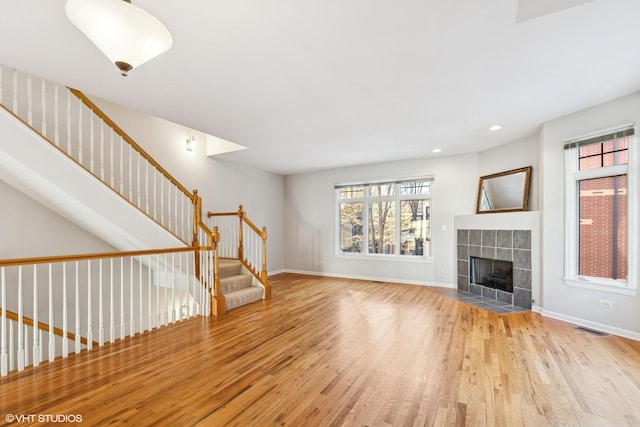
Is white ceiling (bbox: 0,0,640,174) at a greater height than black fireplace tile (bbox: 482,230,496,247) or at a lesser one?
greater

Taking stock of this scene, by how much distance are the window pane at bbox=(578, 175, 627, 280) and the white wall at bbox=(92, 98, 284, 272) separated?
19.4ft

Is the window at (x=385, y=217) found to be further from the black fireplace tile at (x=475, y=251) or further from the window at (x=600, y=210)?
the window at (x=600, y=210)

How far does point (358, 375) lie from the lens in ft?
7.70

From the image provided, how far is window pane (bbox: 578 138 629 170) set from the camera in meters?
Answer: 3.26

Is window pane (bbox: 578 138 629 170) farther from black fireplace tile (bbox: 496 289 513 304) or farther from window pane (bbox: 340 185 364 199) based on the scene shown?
window pane (bbox: 340 185 364 199)

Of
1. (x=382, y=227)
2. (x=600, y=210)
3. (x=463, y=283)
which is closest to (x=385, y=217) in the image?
(x=382, y=227)

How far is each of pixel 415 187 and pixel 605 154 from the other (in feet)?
9.82

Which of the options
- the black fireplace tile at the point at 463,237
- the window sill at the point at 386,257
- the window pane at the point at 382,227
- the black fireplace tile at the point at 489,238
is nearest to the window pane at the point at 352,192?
the window pane at the point at 382,227

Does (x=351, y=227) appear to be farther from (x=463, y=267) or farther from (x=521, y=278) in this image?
(x=521, y=278)

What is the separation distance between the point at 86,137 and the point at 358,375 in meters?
4.74

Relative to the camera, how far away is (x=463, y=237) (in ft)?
17.5

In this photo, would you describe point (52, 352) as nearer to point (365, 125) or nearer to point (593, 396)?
point (365, 125)

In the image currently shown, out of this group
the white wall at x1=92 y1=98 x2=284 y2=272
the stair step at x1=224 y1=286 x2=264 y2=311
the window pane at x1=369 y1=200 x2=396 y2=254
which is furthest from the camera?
the window pane at x1=369 y1=200 x2=396 y2=254

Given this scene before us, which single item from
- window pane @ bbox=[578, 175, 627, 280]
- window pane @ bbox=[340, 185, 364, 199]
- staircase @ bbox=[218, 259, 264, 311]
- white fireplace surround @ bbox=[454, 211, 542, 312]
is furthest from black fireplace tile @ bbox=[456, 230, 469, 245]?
staircase @ bbox=[218, 259, 264, 311]
